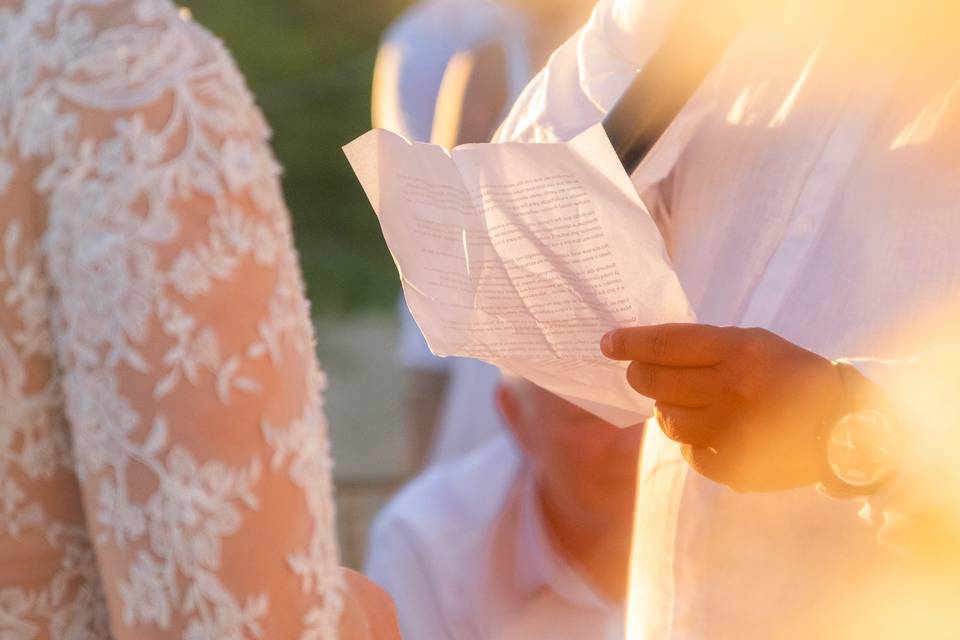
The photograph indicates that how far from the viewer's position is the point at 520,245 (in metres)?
1.47

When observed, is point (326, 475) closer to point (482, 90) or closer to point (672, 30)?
point (672, 30)

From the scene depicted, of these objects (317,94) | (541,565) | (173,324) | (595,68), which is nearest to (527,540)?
(541,565)

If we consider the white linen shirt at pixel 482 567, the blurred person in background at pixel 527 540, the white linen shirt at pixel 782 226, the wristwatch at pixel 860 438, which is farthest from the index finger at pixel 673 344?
the white linen shirt at pixel 482 567

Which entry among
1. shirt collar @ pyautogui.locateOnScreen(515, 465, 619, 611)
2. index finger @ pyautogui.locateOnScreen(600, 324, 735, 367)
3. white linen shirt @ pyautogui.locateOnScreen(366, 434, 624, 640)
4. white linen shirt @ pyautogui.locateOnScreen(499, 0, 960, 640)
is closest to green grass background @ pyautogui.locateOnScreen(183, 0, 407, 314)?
white linen shirt @ pyautogui.locateOnScreen(366, 434, 624, 640)

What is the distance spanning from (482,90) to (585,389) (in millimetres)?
2234

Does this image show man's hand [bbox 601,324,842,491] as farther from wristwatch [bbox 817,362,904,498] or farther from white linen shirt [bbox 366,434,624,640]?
white linen shirt [bbox 366,434,624,640]

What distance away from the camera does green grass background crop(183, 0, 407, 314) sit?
10555mm

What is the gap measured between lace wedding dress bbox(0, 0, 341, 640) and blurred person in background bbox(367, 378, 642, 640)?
3.85 feet

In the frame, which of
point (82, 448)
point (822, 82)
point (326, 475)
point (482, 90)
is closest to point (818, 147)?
point (822, 82)

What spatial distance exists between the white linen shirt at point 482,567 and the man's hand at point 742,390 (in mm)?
1212

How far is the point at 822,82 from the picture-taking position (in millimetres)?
1661

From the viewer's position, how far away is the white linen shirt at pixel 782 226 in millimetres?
1568

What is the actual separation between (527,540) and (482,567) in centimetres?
11

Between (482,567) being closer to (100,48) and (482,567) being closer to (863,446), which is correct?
(863,446)
